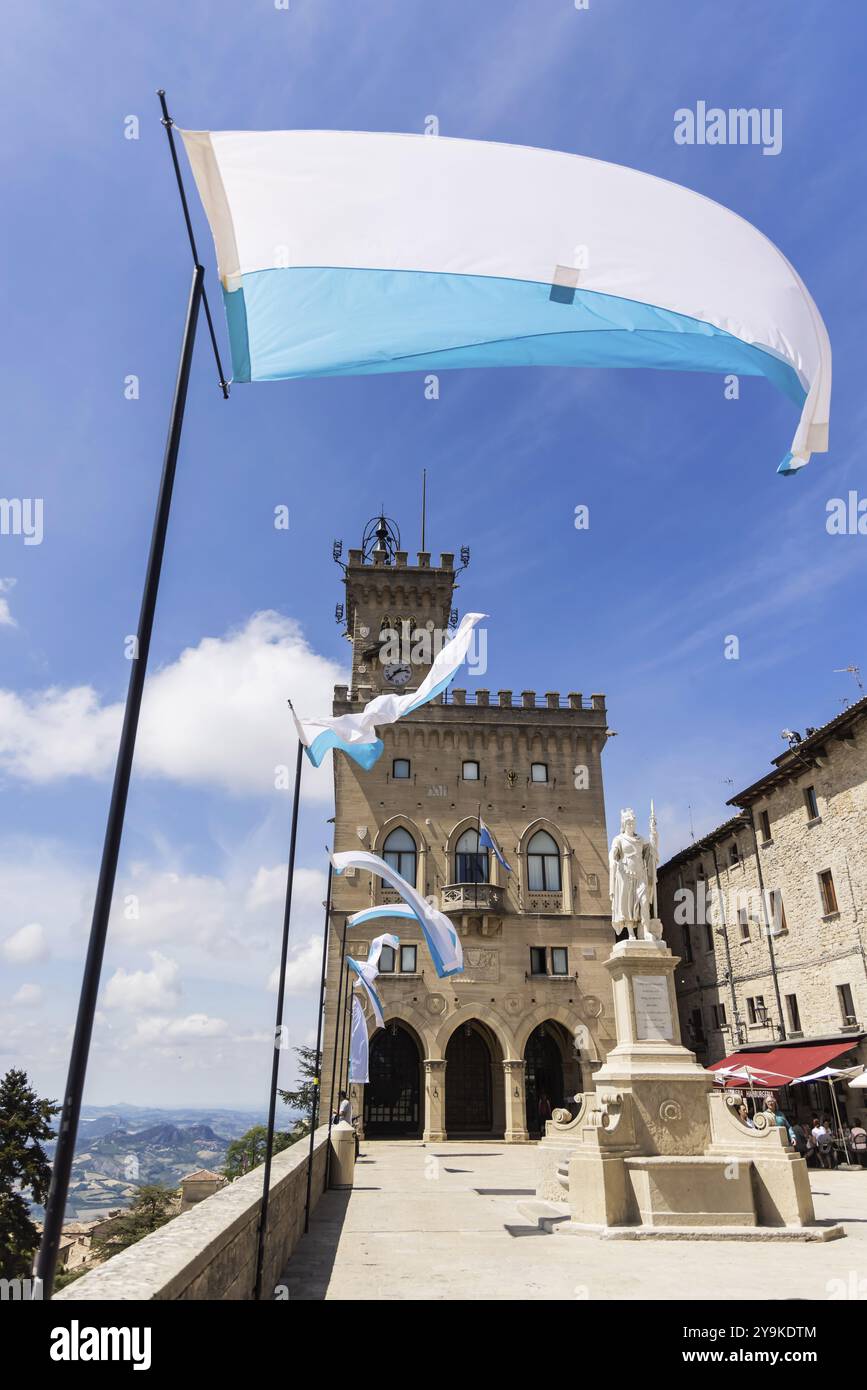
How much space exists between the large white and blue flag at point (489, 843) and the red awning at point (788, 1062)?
11372mm

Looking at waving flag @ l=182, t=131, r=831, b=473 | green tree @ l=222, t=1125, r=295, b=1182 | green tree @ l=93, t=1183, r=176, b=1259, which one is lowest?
green tree @ l=93, t=1183, r=176, b=1259

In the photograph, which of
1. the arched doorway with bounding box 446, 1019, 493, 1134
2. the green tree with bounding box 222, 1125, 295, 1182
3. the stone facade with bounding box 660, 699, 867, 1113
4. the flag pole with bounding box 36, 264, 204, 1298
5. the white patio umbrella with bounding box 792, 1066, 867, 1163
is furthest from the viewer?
the green tree with bounding box 222, 1125, 295, 1182

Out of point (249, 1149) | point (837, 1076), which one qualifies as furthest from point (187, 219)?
point (249, 1149)

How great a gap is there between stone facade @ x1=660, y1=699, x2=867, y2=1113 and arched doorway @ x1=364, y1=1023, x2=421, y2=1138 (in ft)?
43.8

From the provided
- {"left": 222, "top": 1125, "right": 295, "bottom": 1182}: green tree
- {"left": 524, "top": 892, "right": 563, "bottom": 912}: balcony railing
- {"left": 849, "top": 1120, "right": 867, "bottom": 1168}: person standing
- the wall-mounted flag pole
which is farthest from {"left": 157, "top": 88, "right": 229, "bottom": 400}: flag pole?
{"left": 222, "top": 1125, "right": 295, "bottom": 1182}: green tree

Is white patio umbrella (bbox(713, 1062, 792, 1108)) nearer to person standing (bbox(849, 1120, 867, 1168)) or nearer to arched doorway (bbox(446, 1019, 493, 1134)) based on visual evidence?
person standing (bbox(849, 1120, 867, 1168))

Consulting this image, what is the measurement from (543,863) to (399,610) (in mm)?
14576

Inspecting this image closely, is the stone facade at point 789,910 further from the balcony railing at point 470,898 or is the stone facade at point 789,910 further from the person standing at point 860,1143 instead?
the balcony railing at point 470,898

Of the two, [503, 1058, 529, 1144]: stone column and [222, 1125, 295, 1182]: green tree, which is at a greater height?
[503, 1058, 529, 1144]: stone column

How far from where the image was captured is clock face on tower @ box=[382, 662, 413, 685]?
41438 mm

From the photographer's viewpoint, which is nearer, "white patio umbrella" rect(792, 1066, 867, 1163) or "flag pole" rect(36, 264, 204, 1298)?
"flag pole" rect(36, 264, 204, 1298)

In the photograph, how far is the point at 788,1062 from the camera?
26.7 meters

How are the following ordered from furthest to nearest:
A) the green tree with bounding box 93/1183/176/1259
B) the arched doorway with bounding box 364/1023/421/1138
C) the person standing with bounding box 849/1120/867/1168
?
the green tree with bounding box 93/1183/176/1259 → the arched doorway with bounding box 364/1023/421/1138 → the person standing with bounding box 849/1120/867/1168
